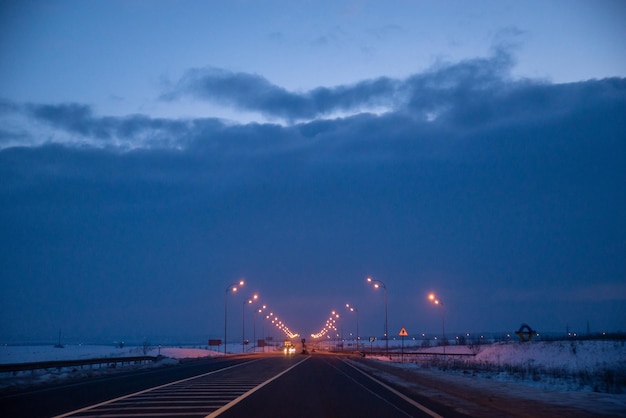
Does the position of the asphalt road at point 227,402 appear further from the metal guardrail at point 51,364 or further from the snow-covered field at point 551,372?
the metal guardrail at point 51,364

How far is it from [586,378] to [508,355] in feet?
82.0

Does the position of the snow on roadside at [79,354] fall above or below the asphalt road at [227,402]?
below

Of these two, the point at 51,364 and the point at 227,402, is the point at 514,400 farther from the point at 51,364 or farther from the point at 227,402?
the point at 51,364

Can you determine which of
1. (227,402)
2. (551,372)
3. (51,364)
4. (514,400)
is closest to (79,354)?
(51,364)

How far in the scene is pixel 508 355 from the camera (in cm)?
5316

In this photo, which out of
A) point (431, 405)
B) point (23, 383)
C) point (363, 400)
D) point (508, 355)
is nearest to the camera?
point (431, 405)

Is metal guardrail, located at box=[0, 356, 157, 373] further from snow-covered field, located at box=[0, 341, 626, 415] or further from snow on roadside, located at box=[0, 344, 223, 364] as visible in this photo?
snow on roadside, located at box=[0, 344, 223, 364]

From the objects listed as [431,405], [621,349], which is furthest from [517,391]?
[621,349]

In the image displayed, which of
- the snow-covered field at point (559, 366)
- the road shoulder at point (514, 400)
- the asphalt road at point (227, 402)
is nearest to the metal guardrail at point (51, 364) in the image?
the asphalt road at point (227, 402)

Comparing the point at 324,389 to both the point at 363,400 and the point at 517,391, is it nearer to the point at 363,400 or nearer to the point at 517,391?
the point at 363,400

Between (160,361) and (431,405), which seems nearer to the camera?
(431,405)

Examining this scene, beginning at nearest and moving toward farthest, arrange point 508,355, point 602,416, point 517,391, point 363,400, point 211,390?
point 602,416 → point 363,400 → point 517,391 → point 211,390 → point 508,355

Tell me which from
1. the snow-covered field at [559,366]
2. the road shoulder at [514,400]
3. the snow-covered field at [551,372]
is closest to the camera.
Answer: the road shoulder at [514,400]

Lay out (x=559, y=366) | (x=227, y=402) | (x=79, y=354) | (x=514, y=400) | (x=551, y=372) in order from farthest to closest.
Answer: (x=79, y=354) → (x=559, y=366) → (x=551, y=372) → (x=514, y=400) → (x=227, y=402)
